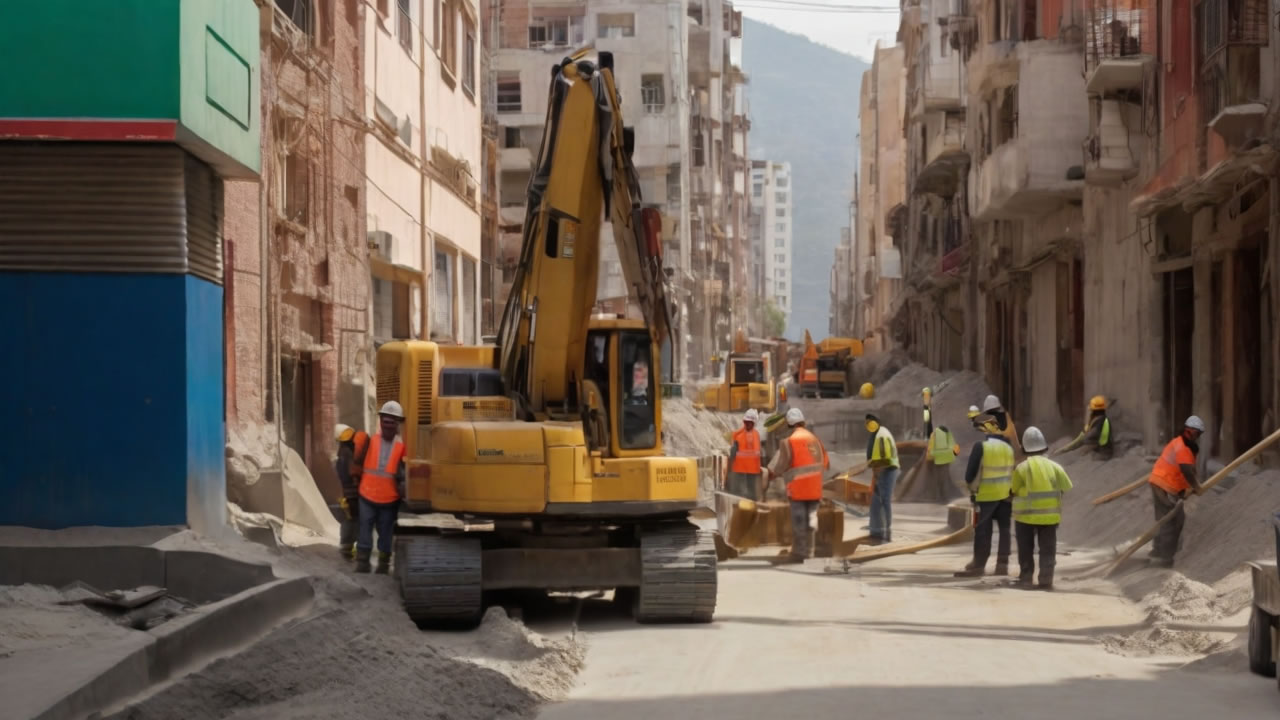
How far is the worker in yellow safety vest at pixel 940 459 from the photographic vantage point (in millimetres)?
26766

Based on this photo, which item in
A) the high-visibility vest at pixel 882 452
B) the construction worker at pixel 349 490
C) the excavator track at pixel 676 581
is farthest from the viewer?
the high-visibility vest at pixel 882 452

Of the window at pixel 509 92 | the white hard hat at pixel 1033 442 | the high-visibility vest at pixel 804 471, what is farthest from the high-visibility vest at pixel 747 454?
the window at pixel 509 92

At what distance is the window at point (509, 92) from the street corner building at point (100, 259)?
5138cm

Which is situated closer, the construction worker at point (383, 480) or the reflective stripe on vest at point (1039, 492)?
the construction worker at point (383, 480)

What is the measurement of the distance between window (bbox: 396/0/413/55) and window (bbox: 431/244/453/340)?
4.50m

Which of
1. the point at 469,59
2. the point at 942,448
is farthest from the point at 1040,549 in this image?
the point at 469,59

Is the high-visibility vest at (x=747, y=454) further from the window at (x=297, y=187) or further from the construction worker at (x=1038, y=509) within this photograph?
the window at (x=297, y=187)

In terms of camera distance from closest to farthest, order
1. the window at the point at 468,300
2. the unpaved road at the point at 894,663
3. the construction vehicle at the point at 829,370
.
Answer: the unpaved road at the point at 894,663
the window at the point at 468,300
the construction vehicle at the point at 829,370

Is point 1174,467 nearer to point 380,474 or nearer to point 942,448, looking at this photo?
point 380,474

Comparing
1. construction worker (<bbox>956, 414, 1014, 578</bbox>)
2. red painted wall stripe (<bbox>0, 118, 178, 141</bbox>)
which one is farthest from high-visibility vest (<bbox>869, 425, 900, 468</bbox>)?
red painted wall stripe (<bbox>0, 118, 178, 141</bbox>)

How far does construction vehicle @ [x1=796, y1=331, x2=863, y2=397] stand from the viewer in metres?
70.2

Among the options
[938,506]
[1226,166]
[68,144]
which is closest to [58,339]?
[68,144]

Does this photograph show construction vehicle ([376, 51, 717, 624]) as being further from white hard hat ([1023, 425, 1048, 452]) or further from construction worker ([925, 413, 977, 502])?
construction worker ([925, 413, 977, 502])

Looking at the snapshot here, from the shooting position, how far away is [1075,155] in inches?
1208
